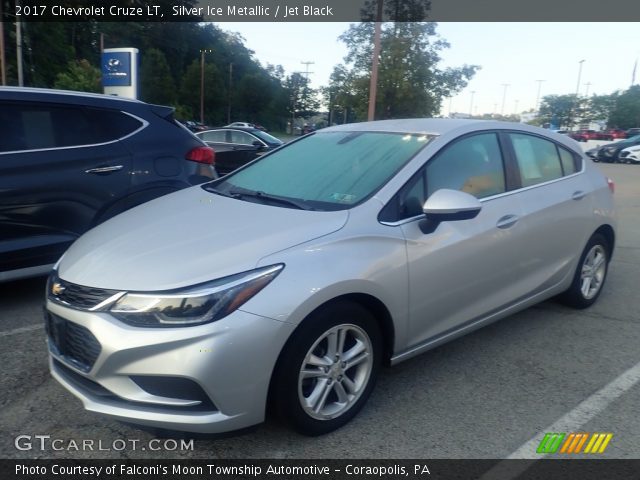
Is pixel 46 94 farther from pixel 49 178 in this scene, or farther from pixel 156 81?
pixel 156 81

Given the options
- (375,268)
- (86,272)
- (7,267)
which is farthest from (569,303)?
(7,267)

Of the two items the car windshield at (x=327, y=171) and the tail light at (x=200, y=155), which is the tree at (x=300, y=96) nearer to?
the tail light at (x=200, y=155)

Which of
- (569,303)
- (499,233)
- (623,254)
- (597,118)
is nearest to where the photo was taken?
(499,233)

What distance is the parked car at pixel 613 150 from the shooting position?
2734 centimetres

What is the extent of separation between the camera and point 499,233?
3465 mm

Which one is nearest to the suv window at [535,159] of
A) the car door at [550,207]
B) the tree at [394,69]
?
the car door at [550,207]

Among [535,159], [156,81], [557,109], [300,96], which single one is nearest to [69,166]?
[535,159]

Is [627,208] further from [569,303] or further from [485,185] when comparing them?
[485,185]

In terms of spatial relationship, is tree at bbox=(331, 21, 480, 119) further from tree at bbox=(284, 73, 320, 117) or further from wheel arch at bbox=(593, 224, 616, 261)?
tree at bbox=(284, 73, 320, 117)

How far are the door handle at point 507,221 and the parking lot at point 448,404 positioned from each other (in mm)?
900

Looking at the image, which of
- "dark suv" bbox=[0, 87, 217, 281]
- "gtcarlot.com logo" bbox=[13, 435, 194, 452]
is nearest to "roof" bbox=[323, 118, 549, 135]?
"dark suv" bbox=[0, 87, 217, 281]

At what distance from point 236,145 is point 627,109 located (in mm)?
78598

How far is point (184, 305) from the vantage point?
2.31 metres

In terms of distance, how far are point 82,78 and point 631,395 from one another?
113ft
